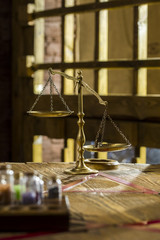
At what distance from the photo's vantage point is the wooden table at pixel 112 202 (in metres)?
1.45

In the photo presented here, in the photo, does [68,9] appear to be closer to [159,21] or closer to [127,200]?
[159,21]

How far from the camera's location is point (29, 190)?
5.06 feet

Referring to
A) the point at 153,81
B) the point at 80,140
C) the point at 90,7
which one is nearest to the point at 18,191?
the point at 80,140

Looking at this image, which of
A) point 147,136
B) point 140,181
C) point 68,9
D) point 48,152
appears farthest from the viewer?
point 48,152

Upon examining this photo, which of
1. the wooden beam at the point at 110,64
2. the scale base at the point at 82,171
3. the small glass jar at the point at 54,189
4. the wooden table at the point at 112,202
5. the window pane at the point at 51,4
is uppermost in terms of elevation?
the window pane at the point at 51,4

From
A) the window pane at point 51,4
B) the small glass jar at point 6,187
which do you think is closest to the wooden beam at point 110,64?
the window pane at point 51,4

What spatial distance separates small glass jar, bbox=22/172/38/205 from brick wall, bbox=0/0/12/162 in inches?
140

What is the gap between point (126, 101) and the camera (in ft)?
13.1

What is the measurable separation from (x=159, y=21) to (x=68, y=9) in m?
1.17

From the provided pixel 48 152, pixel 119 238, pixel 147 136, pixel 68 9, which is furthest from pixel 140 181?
pixel 48 152

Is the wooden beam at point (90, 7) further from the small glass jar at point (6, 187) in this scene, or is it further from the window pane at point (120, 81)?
the small glass jar at point (6, 187)

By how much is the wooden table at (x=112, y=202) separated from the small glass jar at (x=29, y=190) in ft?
0.47

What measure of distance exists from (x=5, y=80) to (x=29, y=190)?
142 inches

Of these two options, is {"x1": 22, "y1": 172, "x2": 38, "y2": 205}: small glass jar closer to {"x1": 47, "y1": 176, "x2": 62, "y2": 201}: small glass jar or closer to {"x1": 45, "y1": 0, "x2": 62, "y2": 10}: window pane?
{"x1": 47, "y1": 176, "x2": 62, "y2": 201}: small glass jar
